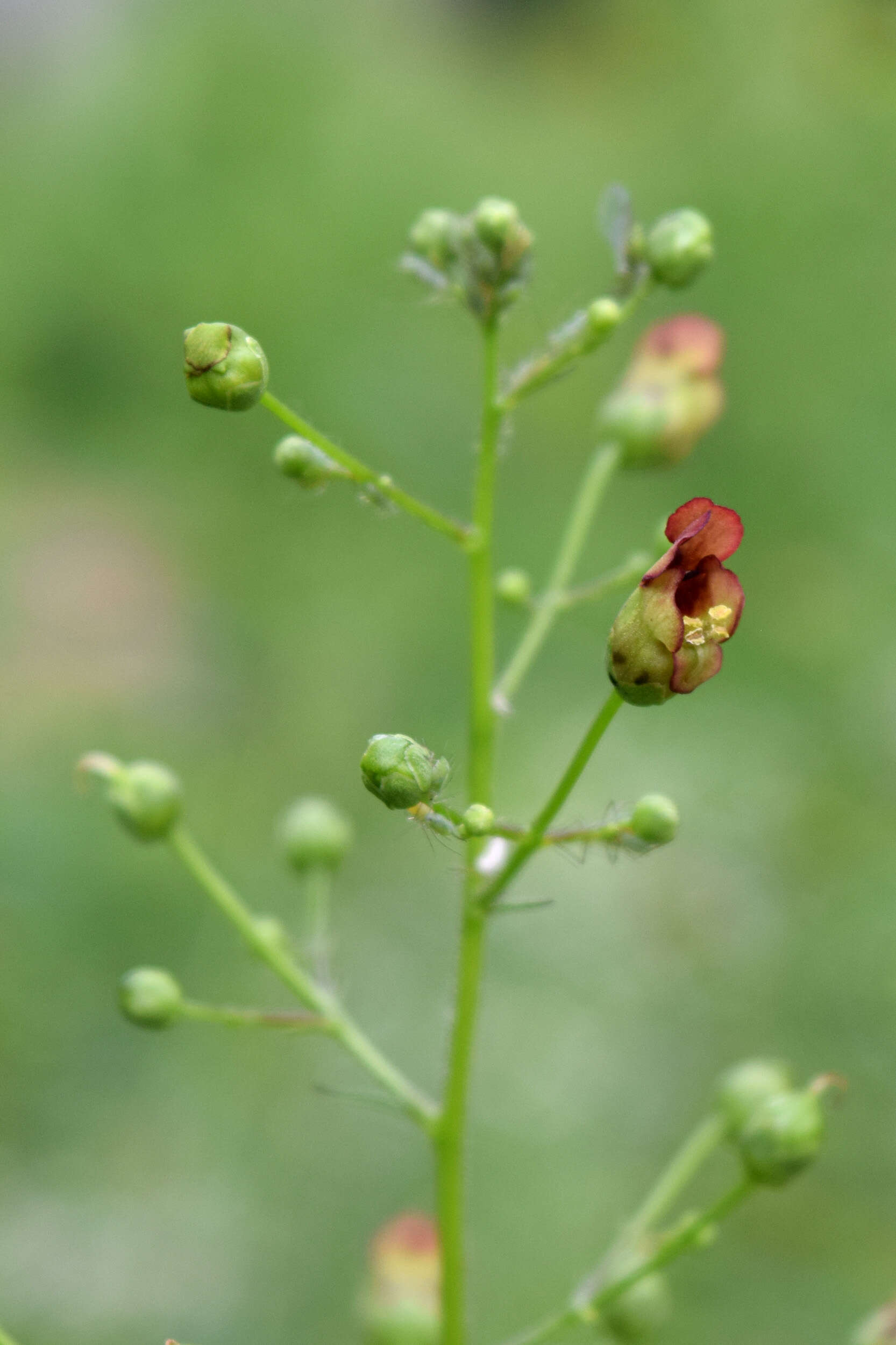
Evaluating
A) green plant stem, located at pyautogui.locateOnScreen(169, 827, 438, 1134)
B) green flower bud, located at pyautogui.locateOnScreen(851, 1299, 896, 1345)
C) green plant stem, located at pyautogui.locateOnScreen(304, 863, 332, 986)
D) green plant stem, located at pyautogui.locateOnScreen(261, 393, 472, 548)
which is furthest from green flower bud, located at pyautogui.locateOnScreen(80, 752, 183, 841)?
green flower bud, located at pyautogui.locateOnScreen(851, 1299, 896, 1345)

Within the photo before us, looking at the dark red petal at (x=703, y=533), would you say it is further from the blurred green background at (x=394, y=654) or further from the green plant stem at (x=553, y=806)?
the blurred green background at (x=394, y=654)

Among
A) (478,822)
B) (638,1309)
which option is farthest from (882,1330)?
(478,822)

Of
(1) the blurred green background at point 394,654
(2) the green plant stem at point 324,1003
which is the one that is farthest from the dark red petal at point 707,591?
(1) the blurred green background at point 394,654

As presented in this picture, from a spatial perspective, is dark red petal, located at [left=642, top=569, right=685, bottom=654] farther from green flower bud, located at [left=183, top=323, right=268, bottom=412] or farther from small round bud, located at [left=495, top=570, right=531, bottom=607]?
small round bud, located at [left=495, top=570, right=531, bottom=607]

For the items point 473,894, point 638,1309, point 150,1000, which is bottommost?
point 638,1309

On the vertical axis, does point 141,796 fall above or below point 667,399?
below

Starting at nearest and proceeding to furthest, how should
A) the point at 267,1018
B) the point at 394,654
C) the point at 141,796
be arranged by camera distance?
the point at 267,1018 < the point at 141,796 < the point at 394,654

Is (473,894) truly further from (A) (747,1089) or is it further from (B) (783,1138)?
(A) (747,1089)
